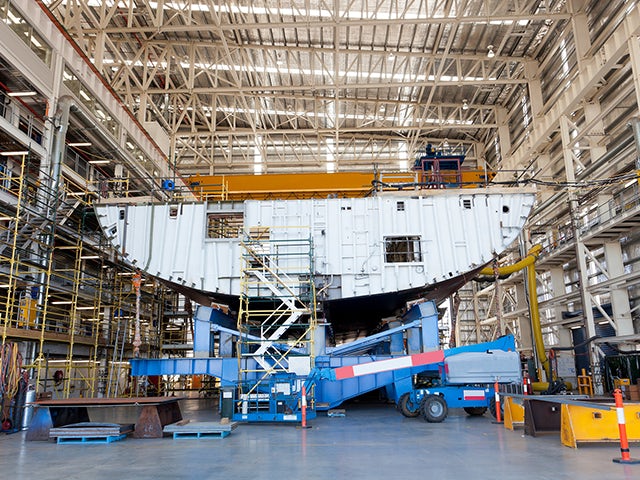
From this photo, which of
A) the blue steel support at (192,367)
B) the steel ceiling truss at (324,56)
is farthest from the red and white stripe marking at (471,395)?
the steel ceiling truss at (324,56)

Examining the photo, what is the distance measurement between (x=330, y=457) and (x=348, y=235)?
26.1ft

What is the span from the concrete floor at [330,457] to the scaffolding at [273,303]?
1.66 m

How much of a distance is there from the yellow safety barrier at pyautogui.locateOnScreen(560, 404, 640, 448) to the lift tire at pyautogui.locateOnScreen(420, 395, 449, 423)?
378 centimetres

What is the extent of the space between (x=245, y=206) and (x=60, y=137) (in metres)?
6.14

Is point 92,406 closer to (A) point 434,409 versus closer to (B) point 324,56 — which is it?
(A) point 434,409

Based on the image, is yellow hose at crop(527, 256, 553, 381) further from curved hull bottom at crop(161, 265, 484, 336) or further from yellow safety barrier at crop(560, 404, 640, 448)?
yellow safety barrier at crop(560, 404, 640, 448)

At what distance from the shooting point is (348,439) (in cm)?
934

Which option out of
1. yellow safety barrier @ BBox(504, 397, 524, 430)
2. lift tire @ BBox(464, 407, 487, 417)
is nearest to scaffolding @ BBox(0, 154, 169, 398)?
lift tire @ BBox(464, 407, 487, 417)

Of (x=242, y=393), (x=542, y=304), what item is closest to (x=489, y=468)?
(x=242, y=393)

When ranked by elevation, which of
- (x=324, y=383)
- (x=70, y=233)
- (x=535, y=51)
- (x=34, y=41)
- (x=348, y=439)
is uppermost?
(x=535, y=51)

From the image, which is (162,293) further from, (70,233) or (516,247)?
(516,247)

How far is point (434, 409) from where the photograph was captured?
38.7ft

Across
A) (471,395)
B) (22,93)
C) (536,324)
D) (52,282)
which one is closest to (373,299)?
(471,395)

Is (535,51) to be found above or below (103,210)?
above
